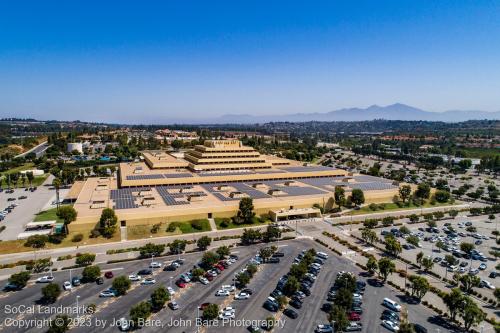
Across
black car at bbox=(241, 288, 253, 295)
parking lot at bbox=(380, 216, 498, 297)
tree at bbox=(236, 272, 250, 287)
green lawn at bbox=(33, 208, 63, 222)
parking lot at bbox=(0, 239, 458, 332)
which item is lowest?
parking lot at bbox=(380, 216, 498, 297)

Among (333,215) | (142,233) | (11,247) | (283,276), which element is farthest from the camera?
(333,215)

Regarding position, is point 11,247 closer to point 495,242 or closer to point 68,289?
point 68,289

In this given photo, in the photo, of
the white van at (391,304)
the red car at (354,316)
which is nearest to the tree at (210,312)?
the red car at (354,316)

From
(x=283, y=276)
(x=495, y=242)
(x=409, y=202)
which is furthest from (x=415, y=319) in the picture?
(x=409, y=202)

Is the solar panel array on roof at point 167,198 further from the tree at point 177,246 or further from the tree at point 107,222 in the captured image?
the tree at point 177,246

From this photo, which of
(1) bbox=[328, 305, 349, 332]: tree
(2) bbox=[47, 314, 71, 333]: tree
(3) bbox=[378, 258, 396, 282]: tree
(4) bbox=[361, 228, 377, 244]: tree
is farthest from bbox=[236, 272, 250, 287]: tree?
(4) bbox=[361, 228, 377, 244]: tree

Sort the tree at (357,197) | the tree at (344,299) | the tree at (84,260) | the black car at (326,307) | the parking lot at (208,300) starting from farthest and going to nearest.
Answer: the tree at (357,197)
the tree at (84,260)
the black car at (326,307)
the tree at (344,299)
the parking lot at (208,300)

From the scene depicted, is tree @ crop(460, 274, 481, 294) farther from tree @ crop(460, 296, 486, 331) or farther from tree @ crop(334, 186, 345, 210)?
tree @ crop(334, 186, 345, 210)
